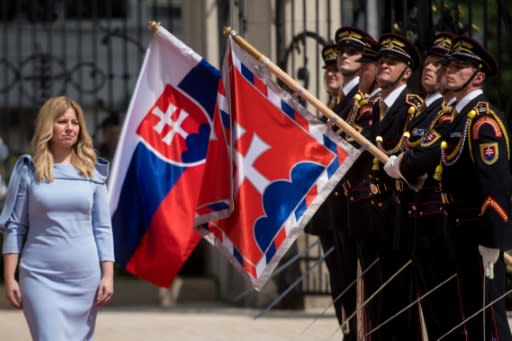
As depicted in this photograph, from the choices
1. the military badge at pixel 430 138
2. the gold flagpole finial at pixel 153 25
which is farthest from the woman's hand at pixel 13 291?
the gold flagpole finial at pixel 153 25

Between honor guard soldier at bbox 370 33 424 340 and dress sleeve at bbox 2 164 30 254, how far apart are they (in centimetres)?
235

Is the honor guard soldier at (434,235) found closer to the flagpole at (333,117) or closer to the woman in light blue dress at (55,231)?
the flagpole at (333,117)

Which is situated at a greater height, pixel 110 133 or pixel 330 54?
pixel 330 54

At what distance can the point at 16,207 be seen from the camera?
24.6 ft

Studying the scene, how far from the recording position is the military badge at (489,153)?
7988mm

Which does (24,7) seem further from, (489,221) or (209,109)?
(489,221)

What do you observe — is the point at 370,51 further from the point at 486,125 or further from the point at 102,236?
the point at 102,236

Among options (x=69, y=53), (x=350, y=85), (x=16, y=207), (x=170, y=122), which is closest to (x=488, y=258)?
(x=350, y=85)

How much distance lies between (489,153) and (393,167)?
2.71ft

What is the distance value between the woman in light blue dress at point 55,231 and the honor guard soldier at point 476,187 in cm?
177

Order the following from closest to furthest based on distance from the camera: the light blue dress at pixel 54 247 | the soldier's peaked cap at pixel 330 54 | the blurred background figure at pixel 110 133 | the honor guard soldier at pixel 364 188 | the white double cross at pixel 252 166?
the light blue dress at pixel 54 247, the white double cross at pixel 252 166, the honor guard soldier at pixel 364 188, the soldier's peaked cap at pixel 330 54, the blurred background figure at pixel 110 133

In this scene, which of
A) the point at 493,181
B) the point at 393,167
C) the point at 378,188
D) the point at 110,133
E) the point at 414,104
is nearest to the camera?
the point at 493,181

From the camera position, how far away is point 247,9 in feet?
43.4

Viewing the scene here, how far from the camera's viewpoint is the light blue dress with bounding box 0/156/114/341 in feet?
24.4
